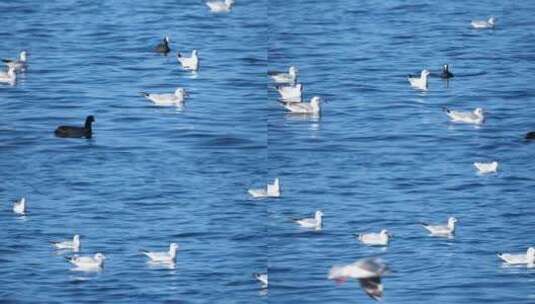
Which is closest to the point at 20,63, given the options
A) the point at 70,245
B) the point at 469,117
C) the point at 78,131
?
the point at 78,131

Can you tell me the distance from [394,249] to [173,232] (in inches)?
54.1

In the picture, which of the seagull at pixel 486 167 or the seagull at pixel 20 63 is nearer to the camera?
the seagull at pixel 486 167

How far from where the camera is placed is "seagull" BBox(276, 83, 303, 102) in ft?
44.2

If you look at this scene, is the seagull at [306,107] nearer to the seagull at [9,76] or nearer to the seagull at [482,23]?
the seagull at [482,23]

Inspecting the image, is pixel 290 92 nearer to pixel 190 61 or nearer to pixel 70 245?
pixel 190 61

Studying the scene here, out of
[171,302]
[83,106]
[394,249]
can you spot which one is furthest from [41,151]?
[394,249]

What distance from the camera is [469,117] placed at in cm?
1356

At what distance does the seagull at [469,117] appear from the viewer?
44.5 ft

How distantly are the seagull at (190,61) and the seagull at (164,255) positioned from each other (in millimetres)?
1586

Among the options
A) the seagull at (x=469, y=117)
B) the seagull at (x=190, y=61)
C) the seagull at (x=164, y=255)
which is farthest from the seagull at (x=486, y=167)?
the seagull at (x=190, y=61)

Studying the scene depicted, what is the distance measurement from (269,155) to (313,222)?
0.60m

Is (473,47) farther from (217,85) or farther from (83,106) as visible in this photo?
(83,106)

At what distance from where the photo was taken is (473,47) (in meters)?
14.3

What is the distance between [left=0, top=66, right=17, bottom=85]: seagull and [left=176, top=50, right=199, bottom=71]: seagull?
108 centimetres
